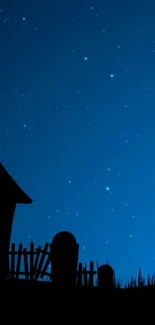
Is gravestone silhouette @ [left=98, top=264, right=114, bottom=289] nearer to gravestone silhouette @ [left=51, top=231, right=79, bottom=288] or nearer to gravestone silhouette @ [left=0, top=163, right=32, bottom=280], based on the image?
gravestone silhouette @ [left=51, top=231, right=79, bottom=288]

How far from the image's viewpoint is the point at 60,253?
527 inches

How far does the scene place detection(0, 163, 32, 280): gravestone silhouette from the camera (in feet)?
44.9

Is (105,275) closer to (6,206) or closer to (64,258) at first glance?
(64,258)

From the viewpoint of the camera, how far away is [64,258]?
1313 cm

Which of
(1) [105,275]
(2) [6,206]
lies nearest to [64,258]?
(1) [105,275]

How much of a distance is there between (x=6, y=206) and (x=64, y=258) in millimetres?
2678

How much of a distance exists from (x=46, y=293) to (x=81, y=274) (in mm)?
9083

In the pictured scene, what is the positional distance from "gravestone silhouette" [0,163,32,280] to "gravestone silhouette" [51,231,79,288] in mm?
1637

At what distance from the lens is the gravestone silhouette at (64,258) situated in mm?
12852

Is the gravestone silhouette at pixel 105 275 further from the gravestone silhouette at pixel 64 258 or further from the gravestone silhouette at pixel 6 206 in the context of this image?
the gravestone silhouette at pixel 6 206

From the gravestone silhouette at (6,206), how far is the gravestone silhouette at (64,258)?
5.37 feet

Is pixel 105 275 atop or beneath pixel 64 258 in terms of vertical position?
beneath

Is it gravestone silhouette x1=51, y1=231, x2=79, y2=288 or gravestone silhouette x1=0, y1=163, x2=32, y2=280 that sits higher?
gravestone silhouette x1=0, y1=163, x2=32, y2=280

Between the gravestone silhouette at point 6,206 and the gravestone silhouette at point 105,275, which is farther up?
the gravestone silhouette at point 6,206
